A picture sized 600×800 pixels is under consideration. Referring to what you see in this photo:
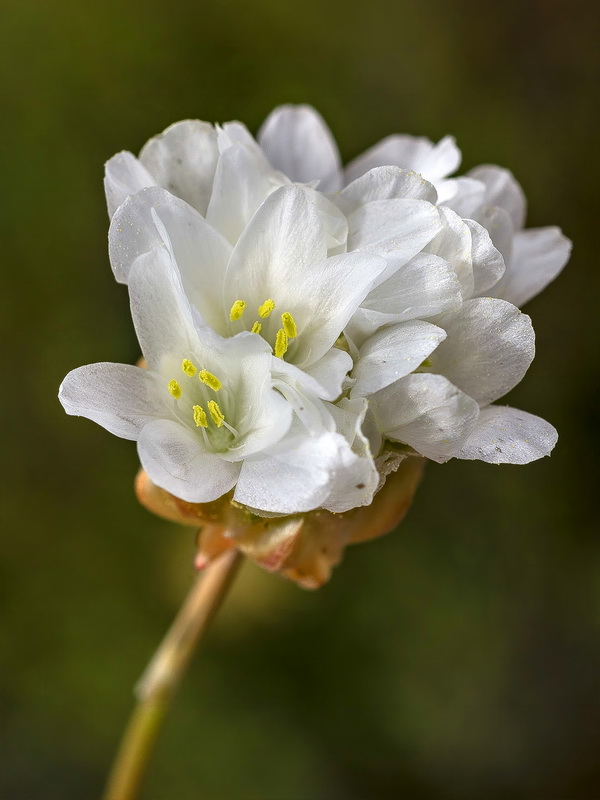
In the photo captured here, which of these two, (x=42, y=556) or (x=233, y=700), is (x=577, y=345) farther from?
(x=42, y=556)

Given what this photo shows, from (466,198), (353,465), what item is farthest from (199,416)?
(466,198)

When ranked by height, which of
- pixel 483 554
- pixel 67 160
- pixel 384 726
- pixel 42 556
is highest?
pixel 67 160

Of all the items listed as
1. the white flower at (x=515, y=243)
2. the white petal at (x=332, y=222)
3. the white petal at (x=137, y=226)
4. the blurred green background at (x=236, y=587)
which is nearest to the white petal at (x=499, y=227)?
the white flower at (x=515, y=243)

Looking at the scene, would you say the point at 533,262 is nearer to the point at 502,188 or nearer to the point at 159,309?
the point at 502,188

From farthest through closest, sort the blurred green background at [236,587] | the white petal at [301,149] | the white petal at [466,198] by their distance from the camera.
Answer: the blurred green background at [236,587], the white petal at [301,149], the white petal at [466,198]

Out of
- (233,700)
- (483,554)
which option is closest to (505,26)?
(483,554)

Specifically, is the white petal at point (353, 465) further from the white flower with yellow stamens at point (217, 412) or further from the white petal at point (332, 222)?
the white petal at point (332, 222)
